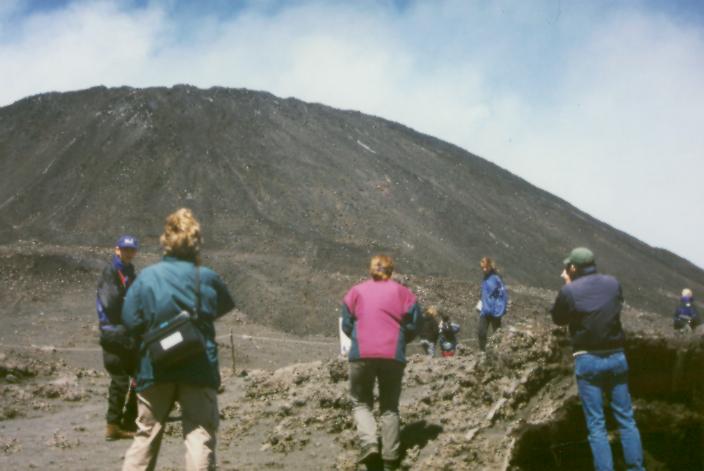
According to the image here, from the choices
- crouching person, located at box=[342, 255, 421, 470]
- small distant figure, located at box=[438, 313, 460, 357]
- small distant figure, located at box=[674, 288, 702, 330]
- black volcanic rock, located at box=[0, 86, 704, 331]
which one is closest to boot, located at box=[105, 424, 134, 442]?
crouching person, located at box=[342, 255, 421, 470]

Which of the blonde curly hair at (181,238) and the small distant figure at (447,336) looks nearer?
the blonde curly hair at (181,238)

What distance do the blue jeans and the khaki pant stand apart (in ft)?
7.87

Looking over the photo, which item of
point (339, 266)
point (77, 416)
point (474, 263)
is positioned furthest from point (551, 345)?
point (474, 263)

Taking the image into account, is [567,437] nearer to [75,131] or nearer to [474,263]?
[474,263]

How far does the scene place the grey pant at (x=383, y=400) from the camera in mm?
5945

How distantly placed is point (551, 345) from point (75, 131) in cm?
6163

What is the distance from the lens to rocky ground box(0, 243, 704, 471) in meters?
5.66

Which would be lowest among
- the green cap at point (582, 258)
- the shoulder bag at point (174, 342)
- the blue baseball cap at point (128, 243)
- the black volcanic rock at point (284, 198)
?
the shoulder bag at point (174, 342)

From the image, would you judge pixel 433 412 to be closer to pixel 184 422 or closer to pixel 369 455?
pixel 369 455

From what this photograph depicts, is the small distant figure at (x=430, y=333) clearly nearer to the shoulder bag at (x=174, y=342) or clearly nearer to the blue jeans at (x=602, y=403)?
the blue jeans at (x=602, y=403)

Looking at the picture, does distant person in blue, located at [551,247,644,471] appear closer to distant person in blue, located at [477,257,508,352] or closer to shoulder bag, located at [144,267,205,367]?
shoulder bag, located at [144,267,205,367]

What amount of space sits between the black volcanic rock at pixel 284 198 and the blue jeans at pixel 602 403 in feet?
82.1

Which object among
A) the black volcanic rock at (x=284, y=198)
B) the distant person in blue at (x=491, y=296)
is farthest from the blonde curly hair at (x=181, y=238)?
the black volcanic rock at (x=284, y=198)

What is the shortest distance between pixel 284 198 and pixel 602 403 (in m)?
47.4
